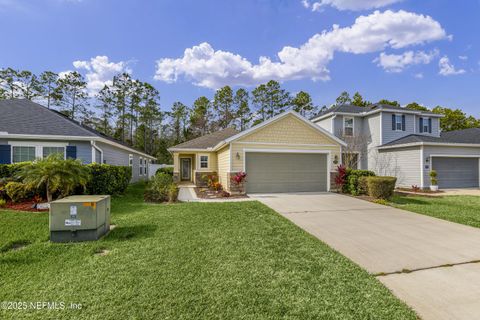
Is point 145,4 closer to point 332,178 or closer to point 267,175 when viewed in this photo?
point 267,175

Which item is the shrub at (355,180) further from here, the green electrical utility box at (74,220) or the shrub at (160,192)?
the green electrical utility box at (74,220)

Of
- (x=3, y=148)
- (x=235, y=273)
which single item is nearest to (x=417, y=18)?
(x=235, y=273)

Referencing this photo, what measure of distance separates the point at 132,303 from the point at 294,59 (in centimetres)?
2066

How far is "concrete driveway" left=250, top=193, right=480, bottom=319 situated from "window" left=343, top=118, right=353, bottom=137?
12203 millimetres

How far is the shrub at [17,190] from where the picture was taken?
7762 mm

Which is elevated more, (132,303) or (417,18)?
(417,18)

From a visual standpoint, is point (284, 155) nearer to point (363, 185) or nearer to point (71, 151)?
point (363, 185)

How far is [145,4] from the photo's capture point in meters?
10.1

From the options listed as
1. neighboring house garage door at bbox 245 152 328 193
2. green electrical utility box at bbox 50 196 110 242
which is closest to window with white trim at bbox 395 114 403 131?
neighboring house garage door at bbox 245 152 328 193

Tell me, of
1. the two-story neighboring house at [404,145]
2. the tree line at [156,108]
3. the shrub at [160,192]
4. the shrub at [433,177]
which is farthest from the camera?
the tree line at [156,108]

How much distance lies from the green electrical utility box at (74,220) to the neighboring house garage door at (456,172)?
1938 cm

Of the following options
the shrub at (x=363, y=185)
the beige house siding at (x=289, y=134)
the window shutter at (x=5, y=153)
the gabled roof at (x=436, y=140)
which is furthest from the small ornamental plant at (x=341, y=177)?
the window shutter at (x=5, y=153)

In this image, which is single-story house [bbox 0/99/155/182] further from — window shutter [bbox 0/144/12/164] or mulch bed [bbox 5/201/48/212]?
mulch bed [bbox 5/201/48/212]

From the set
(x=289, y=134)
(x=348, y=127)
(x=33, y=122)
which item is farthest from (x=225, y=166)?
(x=348, y=127)
